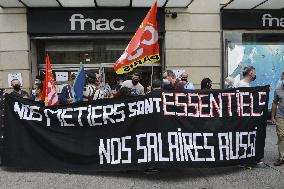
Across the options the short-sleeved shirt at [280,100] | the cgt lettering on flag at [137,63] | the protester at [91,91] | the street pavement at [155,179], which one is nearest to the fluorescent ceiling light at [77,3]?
the protester at [91,91]

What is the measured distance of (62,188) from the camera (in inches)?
233

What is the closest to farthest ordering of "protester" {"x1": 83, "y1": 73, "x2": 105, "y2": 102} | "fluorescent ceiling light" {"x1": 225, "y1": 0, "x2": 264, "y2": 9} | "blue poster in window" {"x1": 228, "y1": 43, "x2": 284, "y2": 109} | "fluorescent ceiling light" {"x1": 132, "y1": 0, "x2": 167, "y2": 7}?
"protester" {"x1": 83, "y1": 73, "x2": 105, "y2": 102} → "fluorescent ceiling light" {"x1": 132, "y1": 0, "x2": 167, "y2": 7} → "fluorescent ceiling light" {"x1": 225, "y1": 0, "x2": 264, "y2": 9} → "blue poster in window" {"x1": 228, "y1": 43, "x2": 284, "y2": 109}

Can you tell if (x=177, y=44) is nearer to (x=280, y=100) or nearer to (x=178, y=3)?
(x=178, y=3)

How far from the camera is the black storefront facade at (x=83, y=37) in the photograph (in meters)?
12.0

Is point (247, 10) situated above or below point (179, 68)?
above

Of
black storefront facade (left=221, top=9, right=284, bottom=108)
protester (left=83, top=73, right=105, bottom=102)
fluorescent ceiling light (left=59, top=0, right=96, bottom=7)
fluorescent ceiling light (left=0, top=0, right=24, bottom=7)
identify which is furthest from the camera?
black storefront facade (left=221, top=9, right=284, bottom=108)

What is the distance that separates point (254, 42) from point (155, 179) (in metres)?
7.75

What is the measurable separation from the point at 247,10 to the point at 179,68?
9.08 feet

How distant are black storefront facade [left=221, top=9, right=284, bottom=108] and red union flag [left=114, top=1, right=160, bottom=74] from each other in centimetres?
607

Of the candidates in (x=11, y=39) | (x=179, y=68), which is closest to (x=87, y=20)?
(x=11, y=39)

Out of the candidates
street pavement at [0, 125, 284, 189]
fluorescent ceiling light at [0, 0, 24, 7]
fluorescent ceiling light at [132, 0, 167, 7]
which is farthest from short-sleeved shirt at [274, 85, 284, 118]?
fluorescent ceiling light at [0, 0, 24, 7]

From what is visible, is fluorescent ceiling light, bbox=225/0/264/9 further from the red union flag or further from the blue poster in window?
the red union flag

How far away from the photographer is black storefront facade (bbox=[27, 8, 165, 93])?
39.4 feet

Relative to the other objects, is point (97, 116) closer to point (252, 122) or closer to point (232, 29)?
point (252, 122)
